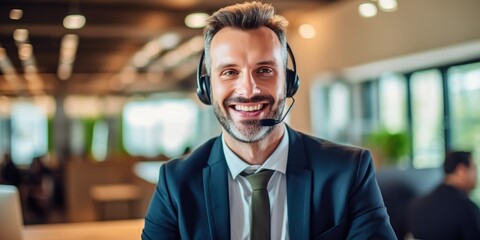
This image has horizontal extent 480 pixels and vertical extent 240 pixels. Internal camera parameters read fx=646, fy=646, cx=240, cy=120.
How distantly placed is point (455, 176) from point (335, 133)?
5710 mm

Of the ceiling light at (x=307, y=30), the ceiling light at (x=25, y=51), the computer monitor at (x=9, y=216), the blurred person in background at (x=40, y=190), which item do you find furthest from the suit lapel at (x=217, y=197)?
the blurred person in background at (x=40, y=190)

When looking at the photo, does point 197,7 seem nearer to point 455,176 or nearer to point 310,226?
point 455,176

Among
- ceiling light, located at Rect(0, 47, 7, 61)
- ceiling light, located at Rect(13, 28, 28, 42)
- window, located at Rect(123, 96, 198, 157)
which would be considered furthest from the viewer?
window, located at Rect(123, 96, 198, 157)

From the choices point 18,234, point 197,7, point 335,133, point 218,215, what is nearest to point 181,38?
point 197,7

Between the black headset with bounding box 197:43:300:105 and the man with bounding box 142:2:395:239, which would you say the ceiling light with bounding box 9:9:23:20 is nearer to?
the black headset with bounding box 197:43:300:105

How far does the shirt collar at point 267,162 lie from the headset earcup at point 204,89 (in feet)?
0.56

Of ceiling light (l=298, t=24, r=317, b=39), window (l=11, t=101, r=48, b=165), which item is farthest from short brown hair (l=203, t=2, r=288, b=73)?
window (l=11, t=101, r=48, b=165)

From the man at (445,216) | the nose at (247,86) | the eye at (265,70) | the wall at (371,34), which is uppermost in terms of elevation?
the wall at (371,34)

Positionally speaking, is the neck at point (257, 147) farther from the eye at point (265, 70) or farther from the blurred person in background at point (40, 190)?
the blurred person in background at point (40, 190)

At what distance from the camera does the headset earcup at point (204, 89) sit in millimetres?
1401

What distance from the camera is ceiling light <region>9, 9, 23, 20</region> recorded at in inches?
316

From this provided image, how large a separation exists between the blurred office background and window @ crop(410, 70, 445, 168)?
0.04 feet

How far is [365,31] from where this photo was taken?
879 centimetres

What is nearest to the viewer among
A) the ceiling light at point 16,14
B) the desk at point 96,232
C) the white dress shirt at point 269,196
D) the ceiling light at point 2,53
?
the white dress shirt at point 269,196
